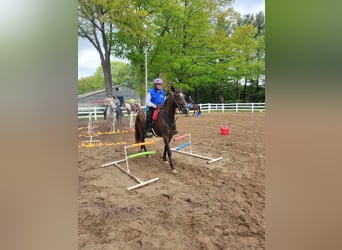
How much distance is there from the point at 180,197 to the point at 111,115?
0.77 metres

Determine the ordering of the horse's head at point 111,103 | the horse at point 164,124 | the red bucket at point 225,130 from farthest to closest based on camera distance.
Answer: the red bucket at point 225,130 < the horse at point 164,124 < the horse's head at point 111,103

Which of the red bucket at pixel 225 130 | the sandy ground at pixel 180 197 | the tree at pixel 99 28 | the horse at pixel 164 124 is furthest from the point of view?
the red bucket at pixel 225 130

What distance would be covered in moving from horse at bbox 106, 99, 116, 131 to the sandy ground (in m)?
0.06

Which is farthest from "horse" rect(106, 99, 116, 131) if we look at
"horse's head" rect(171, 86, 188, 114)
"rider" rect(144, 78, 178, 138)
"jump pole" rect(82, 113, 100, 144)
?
"horse's head" rect(171, 86, 188, 114)

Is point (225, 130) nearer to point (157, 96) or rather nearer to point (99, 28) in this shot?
point (157, 96)

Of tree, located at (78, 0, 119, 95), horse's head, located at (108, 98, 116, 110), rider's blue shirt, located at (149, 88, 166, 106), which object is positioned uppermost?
tree, located at (78, 0, 119, 95)

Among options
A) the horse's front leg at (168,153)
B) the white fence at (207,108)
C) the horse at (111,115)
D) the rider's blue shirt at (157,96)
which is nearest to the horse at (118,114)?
the horse at (111,115)

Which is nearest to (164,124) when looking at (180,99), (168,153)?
(168,153)

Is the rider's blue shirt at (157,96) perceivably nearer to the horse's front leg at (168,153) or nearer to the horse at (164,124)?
the horse at (164,124)

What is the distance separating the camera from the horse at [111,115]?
4.64 feet

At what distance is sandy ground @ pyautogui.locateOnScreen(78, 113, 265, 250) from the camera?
0.95 metres

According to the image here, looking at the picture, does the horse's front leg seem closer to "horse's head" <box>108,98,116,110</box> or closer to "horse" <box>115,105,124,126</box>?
"horse" <box>115,105,124,126</box>

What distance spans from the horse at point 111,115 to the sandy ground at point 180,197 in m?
0.06
